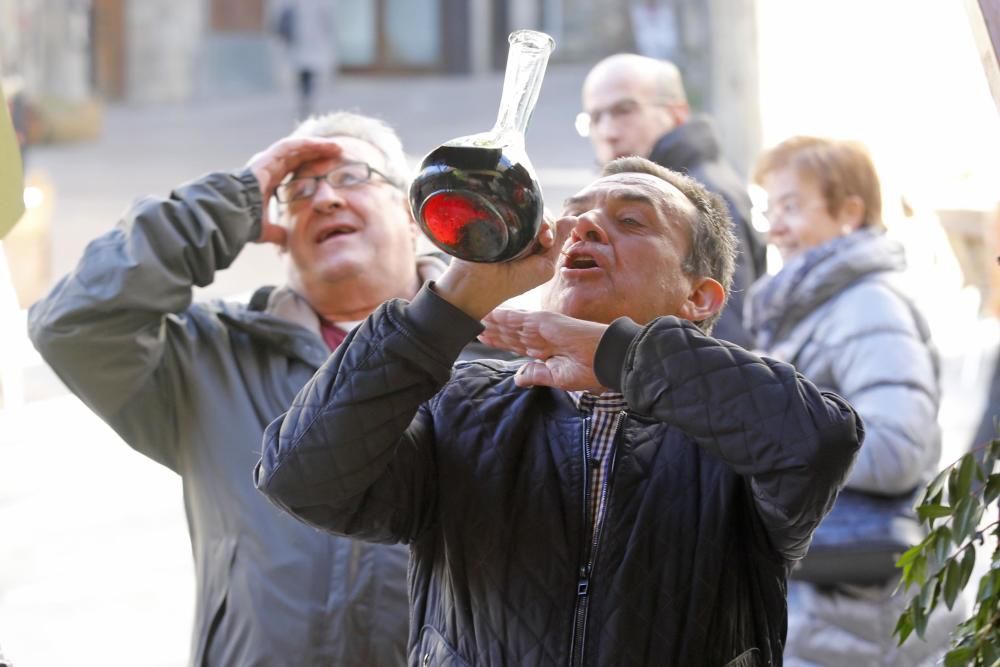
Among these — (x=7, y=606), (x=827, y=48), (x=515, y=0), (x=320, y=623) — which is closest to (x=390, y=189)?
(x=320, y=623)

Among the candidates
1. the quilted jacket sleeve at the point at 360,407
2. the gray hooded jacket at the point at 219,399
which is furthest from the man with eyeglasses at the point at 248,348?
the quilted jacket sleeve at the point at 360,407

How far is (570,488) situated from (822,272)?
6.65 feet

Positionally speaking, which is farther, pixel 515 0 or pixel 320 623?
pixel 515 0

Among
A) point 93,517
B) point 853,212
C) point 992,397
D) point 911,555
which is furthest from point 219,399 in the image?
point 93,517

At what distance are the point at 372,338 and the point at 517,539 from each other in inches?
12.4

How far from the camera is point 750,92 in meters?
11.5

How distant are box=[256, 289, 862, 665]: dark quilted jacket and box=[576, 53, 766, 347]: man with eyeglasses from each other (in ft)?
8.23

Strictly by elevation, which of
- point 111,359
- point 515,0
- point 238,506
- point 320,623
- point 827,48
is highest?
point 515,0

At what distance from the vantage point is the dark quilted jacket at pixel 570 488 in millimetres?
1669

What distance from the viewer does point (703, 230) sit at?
6.50 feet

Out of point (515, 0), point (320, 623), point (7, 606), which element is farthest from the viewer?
point (515, 0)

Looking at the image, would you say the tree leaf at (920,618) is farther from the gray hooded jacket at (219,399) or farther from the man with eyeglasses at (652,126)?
the man with eyeglasses at (652,126)

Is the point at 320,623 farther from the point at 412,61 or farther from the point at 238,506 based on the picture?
the point at 412,61

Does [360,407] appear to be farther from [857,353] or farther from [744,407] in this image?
[857,353]
